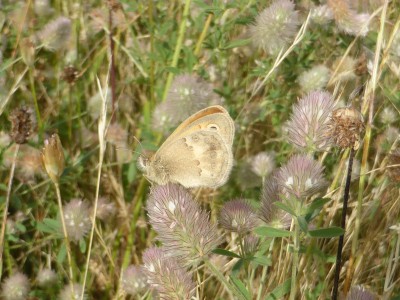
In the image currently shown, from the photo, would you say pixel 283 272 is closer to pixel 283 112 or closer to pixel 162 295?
pixel 162 295

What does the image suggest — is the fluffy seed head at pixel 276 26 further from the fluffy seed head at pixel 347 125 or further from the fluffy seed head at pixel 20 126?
the fluffy seed head at pixel 347 125

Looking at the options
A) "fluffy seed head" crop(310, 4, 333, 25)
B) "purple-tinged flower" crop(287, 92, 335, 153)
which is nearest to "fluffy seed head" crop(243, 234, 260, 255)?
"purple-tinged flower" crop(287, 92, 335, 153)

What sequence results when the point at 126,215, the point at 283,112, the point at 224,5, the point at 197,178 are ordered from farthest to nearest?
the point at 283,112 < the point at 126,215 < the point at 224,5 < the point at 197,178

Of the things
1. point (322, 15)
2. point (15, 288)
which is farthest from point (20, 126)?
point (322, 15)

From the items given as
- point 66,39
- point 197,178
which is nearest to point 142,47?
point 66,39

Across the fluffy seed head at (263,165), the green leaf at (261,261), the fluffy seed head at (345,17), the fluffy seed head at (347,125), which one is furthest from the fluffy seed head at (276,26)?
the green leaf at (261,261)

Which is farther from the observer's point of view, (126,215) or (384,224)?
(126,215)

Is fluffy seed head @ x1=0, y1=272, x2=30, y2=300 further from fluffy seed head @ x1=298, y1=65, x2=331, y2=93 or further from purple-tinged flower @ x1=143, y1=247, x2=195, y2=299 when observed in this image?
fluffy seed head @ x1=298, y1=65, x2=331, y2=93
